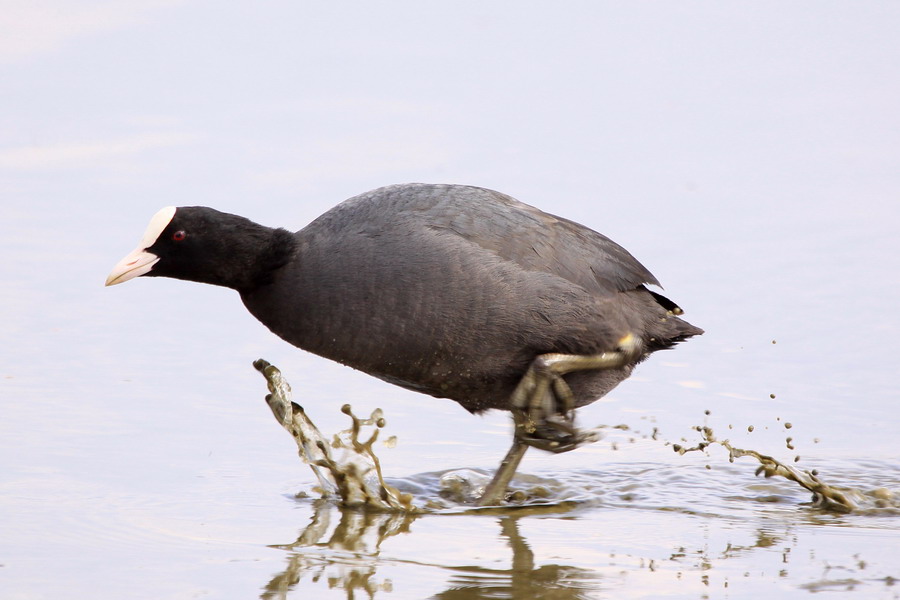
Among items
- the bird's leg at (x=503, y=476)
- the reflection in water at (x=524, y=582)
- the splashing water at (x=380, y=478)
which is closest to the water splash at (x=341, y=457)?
the splashing water at (x=380, y=478)

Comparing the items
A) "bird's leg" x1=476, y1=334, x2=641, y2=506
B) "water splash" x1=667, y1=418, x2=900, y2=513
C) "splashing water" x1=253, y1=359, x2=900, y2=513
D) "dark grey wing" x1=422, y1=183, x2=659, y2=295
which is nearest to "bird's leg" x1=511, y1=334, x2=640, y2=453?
"bird's leg" x1=476, y1=334, x2=641, y2=506

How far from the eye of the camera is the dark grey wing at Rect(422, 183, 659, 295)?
534cm

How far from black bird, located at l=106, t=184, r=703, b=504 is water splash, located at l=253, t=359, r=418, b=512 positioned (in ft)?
0.75

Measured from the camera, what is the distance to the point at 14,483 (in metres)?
5.13

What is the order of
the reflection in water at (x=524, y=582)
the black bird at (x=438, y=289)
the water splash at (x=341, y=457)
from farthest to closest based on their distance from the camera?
the water splash at (x=341, y=457)
the black bird at (x=438, y=289)
the reflection in water at (x=524, y=582)

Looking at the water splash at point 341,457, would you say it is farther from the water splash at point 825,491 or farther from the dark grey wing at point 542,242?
the water splash at point 825,491

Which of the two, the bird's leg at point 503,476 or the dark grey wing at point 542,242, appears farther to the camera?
the bird's leg at point 503,476

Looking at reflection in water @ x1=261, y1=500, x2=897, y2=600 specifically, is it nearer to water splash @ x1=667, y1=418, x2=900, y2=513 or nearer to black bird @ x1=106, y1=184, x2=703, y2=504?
water splash @ x1=667, y1=418, x2=900, y2=513

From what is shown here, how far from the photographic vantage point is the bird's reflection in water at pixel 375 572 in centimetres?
422

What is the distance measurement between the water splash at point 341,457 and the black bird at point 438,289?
0.23 m

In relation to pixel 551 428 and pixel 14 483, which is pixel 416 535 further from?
pixel 14 483

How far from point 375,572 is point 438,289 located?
1151mm

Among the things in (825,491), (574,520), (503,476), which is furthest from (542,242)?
(825,491)

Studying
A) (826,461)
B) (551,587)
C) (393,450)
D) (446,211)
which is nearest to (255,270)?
(446,211)
